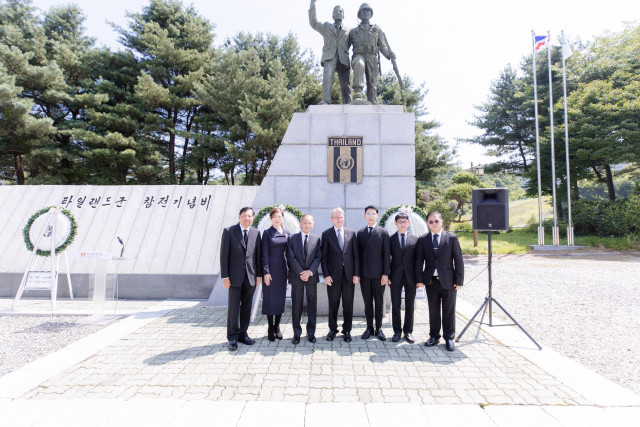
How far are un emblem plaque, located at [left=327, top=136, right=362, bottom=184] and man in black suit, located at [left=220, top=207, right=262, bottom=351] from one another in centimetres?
234

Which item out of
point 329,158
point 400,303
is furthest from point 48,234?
point 400,303

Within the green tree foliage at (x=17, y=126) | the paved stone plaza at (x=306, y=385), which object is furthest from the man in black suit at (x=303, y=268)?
the green tree foliage at (x=17, y=126)

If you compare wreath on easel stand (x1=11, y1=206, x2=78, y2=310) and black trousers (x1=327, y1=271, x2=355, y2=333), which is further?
wreath on easel stand (x1=11, y1=206, x2=78, y2=310)

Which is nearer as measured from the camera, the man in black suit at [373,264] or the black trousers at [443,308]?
the black trousers at [443,308]

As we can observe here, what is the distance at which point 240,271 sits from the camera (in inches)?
159

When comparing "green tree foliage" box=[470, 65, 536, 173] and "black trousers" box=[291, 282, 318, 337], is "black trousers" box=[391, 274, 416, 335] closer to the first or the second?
"black trousers" box=[291, 282, 318, 337]

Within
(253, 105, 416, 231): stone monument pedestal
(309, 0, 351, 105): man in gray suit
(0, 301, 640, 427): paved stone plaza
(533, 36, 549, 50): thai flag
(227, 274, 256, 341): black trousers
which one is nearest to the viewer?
(0, 301, 640, 427): paved stone plaza

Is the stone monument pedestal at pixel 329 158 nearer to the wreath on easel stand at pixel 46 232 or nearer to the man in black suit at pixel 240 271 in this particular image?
the man in black suit at pixel 240 271

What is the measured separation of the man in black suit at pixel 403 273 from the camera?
4.10 m

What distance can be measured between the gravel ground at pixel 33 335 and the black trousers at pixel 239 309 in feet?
6.85

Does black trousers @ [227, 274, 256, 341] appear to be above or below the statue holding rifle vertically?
below

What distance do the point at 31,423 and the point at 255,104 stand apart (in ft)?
50.5

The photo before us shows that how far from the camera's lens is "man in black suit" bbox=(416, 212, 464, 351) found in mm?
3857

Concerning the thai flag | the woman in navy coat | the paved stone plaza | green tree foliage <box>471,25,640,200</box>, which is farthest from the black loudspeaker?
green tree foliage <box>471,25,640,200</box>
